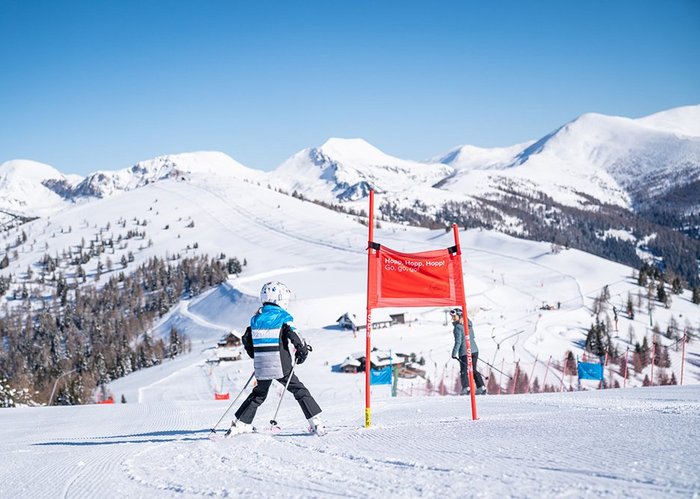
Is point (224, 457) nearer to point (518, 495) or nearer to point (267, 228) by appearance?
point (518, 495)

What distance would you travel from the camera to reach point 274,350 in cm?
645

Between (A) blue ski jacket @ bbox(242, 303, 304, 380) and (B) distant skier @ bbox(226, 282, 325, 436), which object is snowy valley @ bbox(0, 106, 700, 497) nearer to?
(B) distant skier @ bbox(226, 282, 325, 436)

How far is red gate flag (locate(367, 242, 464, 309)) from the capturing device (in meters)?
7.32

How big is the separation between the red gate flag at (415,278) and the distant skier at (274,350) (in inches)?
51.7

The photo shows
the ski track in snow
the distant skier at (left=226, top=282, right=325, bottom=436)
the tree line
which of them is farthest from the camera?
the tree line

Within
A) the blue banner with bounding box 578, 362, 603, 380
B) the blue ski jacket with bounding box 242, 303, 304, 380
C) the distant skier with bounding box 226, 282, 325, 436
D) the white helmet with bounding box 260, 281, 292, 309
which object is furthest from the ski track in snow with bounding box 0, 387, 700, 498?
the blue banner with bounding box 578, 362, 603, 380

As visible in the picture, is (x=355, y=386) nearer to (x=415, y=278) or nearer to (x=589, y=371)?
(x=589, y=371)

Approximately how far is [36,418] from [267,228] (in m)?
150

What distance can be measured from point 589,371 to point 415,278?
2382 centimetres

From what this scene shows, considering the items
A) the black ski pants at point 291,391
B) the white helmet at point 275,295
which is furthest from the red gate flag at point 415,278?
the black ski pants at point 291,391

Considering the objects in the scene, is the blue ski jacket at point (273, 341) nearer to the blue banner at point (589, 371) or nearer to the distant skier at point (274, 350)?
the distant skier at point (274, 350)

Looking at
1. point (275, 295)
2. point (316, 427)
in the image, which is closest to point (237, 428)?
point (316, 427)

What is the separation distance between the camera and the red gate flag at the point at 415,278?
7.32 metres

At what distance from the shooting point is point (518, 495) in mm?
3398
